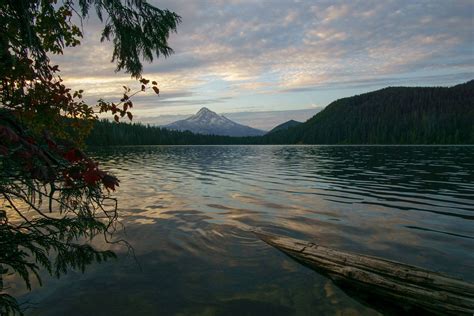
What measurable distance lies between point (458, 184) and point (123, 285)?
86.8 feet

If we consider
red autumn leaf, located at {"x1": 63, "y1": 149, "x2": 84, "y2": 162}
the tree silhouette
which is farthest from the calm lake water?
red autumn leaf, located at {"x1": 63, "y1": 149, "x2": 84, "y2": 162}

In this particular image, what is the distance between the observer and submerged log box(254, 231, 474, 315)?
6121mm

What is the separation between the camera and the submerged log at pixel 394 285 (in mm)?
6121

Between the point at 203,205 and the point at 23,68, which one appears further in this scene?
the point at 203,205

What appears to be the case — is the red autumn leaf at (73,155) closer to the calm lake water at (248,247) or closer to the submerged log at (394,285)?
the calm lake water at (248,247)

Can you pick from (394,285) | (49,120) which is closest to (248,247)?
(394,285)

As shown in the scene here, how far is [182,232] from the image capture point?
12773 mm

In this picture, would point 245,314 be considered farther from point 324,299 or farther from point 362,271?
point 362,271

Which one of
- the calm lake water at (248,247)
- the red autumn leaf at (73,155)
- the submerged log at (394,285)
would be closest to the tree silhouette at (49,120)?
the red autumn leaf at (73,155)

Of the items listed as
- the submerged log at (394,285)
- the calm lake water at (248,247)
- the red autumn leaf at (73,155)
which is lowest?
the calm lake water at (248,247)

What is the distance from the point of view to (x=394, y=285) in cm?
688

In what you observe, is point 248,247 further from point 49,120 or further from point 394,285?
point 49,120

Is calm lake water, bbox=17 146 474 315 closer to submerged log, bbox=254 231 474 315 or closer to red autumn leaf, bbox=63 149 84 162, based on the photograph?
submerged log, bbox=254 231 474 315

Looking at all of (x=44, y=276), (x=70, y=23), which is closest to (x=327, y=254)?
(x=44, y=276)
